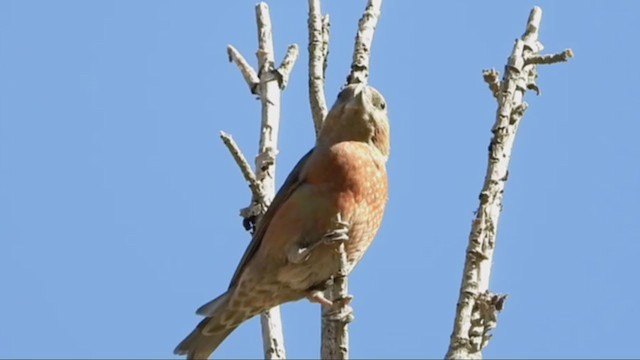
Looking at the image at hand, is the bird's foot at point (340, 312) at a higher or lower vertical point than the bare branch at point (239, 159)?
lower

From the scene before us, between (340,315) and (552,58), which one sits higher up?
(552,58)

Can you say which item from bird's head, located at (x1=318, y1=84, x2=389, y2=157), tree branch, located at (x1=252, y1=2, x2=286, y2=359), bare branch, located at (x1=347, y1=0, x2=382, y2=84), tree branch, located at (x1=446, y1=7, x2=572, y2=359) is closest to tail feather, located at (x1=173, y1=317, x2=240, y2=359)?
tree branch, located at (x1=252, y1=2, x2=286, y2=359)

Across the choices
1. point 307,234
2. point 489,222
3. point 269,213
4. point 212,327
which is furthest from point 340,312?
point 212,327

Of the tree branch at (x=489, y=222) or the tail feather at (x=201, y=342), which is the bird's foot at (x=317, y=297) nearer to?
the tail feather at (x=201, y=342)

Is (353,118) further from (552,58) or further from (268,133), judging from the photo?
(552,58)

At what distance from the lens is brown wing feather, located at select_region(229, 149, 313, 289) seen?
642 cm

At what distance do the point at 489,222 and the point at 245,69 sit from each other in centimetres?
218

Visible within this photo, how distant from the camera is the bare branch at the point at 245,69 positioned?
674 centimetres

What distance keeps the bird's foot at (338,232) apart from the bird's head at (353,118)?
69 centimetres

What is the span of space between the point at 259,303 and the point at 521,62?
197 cm

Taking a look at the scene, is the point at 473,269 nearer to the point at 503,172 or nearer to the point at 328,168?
the point at 503,172

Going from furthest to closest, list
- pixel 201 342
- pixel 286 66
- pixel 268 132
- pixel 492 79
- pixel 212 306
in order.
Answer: pixel 286 66 < pixel 201 342 < pixel 212 306 < pixel 268 132 < pixel 492 79

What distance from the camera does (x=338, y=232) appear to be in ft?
20.3

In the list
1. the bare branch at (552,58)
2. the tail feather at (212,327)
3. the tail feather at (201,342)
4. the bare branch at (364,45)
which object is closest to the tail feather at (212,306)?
the tail feather at (212,327)
